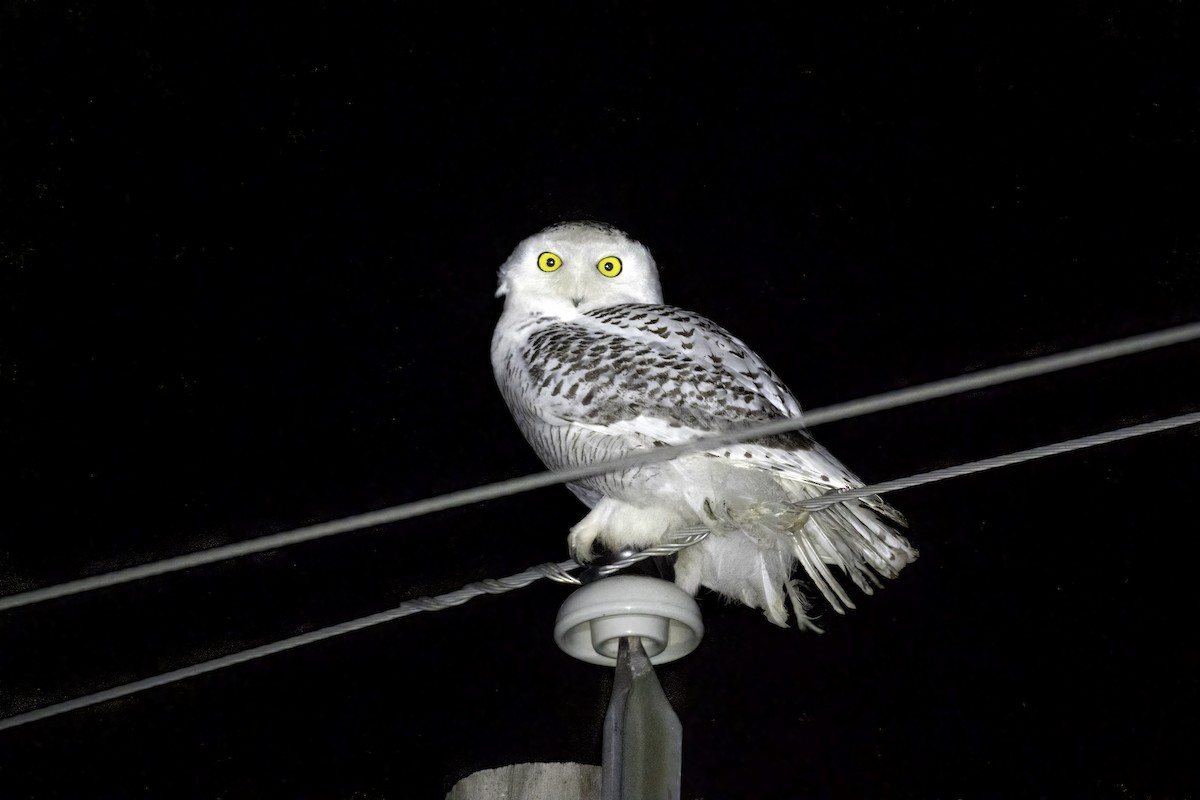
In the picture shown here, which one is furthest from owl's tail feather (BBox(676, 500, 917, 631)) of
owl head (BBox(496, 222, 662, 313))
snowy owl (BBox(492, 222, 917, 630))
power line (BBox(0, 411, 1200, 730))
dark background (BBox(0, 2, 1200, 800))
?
dark background (BBox(0, 2, 1200, 800))

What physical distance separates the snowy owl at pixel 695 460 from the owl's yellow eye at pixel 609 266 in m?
0.29

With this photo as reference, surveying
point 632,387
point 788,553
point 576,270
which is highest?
point 576,270

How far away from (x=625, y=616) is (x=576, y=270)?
42.8 inches

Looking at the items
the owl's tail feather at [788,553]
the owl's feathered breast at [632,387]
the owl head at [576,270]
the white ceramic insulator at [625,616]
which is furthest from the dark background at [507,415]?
the white ceramic insulator at [625,616]

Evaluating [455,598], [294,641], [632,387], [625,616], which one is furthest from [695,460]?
[294,641]

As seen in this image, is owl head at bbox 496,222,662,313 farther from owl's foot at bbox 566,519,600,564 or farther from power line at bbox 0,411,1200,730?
power line at bbox 0,411,1200,730

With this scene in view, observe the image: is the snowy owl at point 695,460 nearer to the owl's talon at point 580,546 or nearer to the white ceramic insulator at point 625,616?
the owl's talon at point 580,546

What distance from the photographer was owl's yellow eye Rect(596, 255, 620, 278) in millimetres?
2365

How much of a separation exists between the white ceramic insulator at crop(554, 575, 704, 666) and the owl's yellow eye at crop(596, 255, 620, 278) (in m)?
1.05

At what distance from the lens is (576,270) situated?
2330mm

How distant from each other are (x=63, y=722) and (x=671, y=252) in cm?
226

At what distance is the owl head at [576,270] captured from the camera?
2301mm

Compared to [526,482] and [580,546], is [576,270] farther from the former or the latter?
[526,482]

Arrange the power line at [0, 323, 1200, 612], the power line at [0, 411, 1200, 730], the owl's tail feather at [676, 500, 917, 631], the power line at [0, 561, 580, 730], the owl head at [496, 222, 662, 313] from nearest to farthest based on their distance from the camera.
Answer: the power line at [0, 323, 1200, 612], the power line at [0, 411, 1200, 730], the power line at [0, 561, 580, 730], the owl's tail feather at [676, 500, 917, 631], the owl head at [496, 222, 662, 313]
